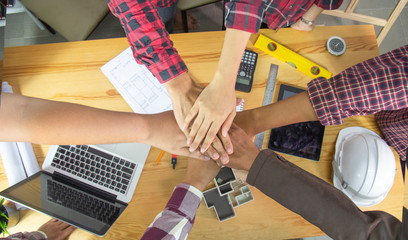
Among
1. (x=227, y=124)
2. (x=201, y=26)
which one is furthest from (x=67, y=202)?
(x=201, y=26)

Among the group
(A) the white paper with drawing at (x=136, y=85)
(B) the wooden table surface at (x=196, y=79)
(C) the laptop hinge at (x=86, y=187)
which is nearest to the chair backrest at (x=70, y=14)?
(B) the wooden table surface at (x=196, y=79)

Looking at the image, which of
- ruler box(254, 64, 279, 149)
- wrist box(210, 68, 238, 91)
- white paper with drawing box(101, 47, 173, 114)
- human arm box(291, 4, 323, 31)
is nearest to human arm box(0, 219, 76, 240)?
white paper with drawing box(101, 47, 173, 114)

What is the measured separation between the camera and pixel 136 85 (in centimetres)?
99

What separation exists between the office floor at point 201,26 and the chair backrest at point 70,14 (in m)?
0.41

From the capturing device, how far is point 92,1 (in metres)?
1.41

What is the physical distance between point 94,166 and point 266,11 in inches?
36.7

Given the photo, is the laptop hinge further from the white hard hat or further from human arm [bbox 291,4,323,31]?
human arm [bbox 291,4,323,31]

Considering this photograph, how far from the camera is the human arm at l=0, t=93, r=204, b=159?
0.74m

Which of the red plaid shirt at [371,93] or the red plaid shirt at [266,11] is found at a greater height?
the red plaid shirt at [266,11]

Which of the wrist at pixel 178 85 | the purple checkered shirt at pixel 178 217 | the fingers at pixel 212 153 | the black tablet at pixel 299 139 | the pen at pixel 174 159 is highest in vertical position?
the wrist at pixel 178 85

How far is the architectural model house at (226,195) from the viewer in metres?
0.90

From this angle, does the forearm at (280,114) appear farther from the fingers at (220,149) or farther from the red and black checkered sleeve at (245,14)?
the red and black checkered sleeve at (245,14)

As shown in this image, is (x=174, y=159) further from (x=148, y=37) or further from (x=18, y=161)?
(x=18, y=161)

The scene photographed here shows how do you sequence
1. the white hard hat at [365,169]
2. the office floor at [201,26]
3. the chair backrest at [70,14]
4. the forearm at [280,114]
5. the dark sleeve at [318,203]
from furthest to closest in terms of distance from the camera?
1. the office floor at [201,26]
2. the chair backrest at [70,14]
3. the forearm at [280,114]
4. the white hard hat at [365,169]
5. the dark sleeve at [318,203]
